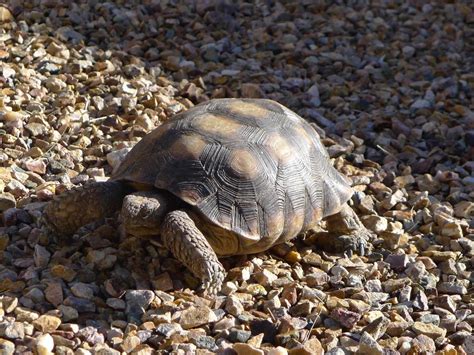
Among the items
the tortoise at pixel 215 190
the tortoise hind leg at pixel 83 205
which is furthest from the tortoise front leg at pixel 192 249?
the tortoise hind leg at pixel 83 205

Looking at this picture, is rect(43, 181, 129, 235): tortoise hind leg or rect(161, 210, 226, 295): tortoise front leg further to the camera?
rect(43, 181, 129, 235): tortoise hind leg

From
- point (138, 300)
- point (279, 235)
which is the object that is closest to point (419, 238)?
point (279, 235)

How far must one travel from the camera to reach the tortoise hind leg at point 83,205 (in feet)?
11.7

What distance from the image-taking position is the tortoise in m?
3.36

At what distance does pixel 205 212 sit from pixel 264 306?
462 mm

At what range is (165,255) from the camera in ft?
11.7

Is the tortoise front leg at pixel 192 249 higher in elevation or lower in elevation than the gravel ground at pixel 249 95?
higher

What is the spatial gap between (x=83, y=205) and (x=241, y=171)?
719mm

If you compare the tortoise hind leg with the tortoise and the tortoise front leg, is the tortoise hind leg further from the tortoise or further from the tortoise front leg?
the tortoise front leg

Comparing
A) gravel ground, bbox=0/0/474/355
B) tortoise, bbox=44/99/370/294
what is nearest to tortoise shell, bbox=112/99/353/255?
tortoise, bbox=44/99/370/294

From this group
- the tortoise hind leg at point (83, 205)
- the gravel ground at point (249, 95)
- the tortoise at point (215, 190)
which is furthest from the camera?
the tortoise hind leg at point (83, 205)

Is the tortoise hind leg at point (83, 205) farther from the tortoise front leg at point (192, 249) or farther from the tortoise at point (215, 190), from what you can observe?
the tortoise front leg at point (192, 249)

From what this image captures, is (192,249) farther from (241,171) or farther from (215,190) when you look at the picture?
(241,171)

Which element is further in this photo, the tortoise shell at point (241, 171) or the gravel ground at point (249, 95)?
the tortoise shell at point (241, 171)
